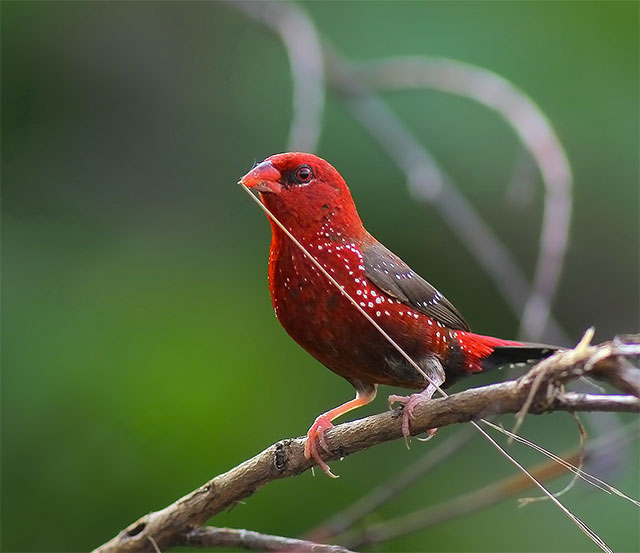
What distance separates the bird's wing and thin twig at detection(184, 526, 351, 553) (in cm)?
68

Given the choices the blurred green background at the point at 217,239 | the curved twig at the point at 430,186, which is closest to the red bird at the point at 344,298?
the curved twig at the point at 430,186

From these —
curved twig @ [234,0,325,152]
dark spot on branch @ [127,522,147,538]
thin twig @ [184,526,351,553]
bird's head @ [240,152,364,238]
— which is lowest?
thin twig @ [184,526,351,553]

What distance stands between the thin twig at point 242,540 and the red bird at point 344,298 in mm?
228

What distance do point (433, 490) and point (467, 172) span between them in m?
1.65

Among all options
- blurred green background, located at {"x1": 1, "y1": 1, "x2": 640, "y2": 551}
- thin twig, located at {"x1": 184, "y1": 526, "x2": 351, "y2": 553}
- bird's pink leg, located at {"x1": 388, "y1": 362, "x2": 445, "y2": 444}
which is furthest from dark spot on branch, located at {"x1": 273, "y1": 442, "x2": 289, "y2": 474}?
blurred green background, located at {"x1": 1, "y1": 1, "x2": 640, "y2": 551}

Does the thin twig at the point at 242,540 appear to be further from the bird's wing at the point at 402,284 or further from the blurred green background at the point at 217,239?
the blurred green background at the point at 217,239

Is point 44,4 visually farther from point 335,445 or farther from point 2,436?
point 335,445

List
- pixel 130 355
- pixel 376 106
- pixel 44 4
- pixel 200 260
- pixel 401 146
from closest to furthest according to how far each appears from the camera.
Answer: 1. pixel 401 146
2. pixel 376 106
3. pixel 130 355
4. pixel 200 260
5. pixel 44 4

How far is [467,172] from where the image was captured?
4715 mm

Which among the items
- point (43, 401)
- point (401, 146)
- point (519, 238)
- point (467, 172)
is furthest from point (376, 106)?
point (43, 401)

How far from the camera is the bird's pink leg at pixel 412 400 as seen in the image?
73.3 inches

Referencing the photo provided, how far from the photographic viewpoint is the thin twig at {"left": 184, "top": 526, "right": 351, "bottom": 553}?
2.25 meters

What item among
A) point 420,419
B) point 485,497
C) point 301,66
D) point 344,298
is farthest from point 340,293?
point 301,66

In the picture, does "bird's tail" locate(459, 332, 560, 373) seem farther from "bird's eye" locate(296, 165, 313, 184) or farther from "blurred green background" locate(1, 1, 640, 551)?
"blurred green background" locate(1, 1, 640, 551)
